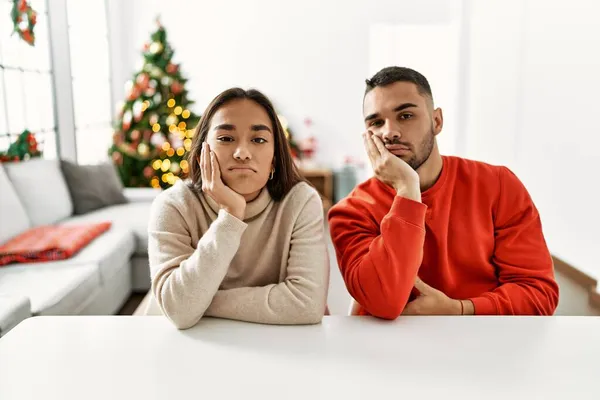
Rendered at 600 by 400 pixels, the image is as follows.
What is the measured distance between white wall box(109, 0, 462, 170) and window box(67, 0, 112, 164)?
15.8 inches

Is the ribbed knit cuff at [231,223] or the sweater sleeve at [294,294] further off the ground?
the ribbed knit cuff at [231,223]

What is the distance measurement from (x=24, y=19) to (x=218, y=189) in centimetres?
334

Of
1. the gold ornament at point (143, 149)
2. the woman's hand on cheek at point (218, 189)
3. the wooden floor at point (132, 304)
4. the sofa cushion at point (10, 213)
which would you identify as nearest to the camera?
the woman's hand on cheek at point (218, 189)

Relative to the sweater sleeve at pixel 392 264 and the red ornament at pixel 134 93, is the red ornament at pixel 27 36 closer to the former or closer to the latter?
the red ornament at pixel 134 93

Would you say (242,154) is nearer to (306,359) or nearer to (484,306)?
(306,359)

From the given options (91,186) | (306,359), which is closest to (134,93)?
(91,186)

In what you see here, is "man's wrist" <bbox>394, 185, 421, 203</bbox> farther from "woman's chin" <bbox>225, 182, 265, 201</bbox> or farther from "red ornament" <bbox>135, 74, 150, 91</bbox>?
"red ornament" <bbox>135, 74, 150, 91</bbox>

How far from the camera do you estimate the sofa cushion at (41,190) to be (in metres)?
3.29

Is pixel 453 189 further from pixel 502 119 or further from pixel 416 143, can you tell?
Result: pixel 502 119

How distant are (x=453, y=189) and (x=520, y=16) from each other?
3534 mm

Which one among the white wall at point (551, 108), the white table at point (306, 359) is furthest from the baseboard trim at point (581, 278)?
the white table at point (306, 359)

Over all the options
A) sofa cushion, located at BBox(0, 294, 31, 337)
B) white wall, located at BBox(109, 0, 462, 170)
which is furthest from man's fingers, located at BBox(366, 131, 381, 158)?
white wall, located at BBox(109, 0, 462, 170)

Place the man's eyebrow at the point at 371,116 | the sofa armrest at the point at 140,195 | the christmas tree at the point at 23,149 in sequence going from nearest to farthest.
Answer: the man's eyebrow at the point at 371,116
the christmas tree at the point at 23,149
the sofa armrest at the point at 140,195

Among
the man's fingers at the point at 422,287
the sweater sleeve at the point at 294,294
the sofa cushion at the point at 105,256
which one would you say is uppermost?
the sweater sleeve at the point at 294,294
